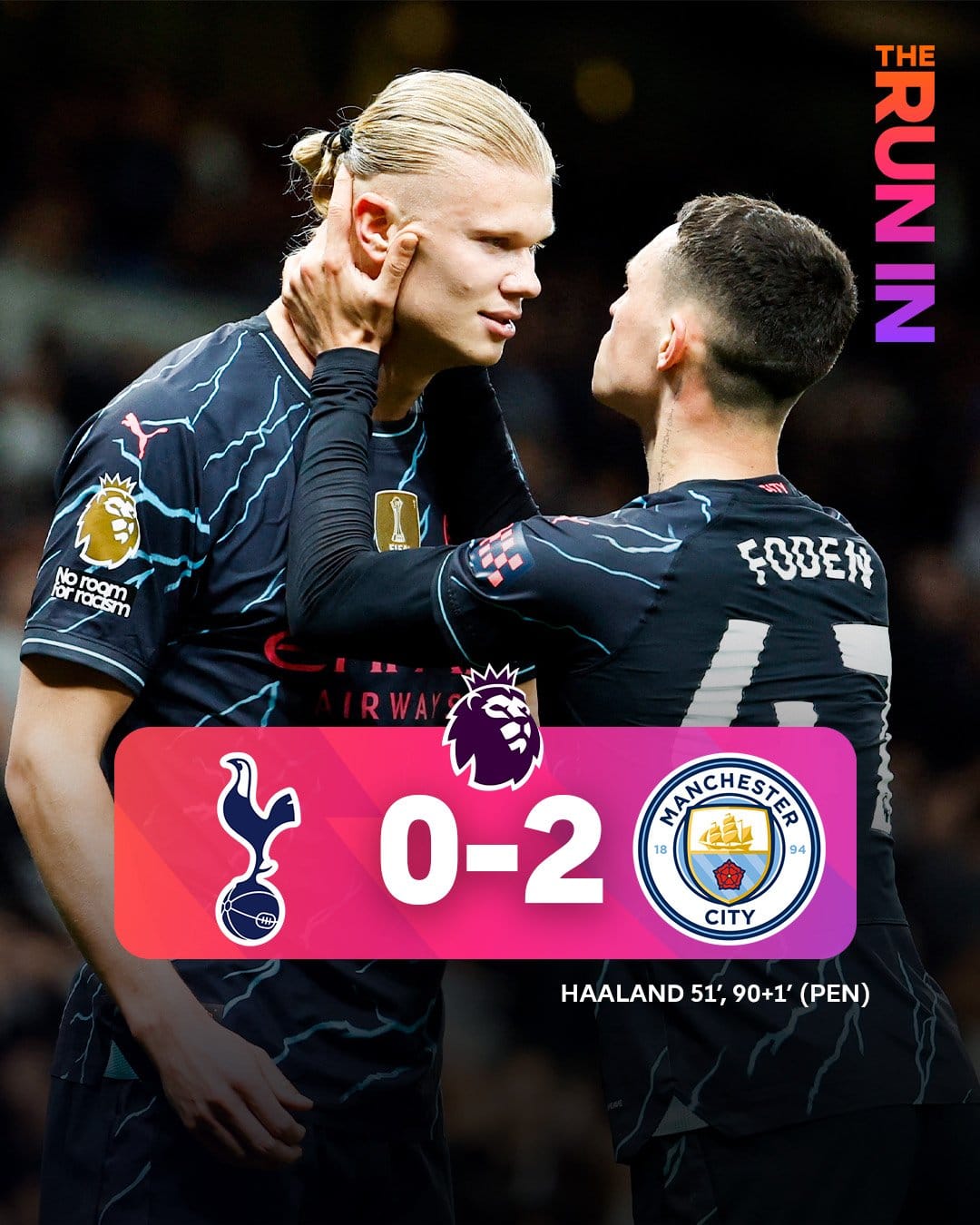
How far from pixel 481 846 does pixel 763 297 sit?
0.89 meters

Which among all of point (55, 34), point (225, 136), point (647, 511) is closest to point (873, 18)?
point (225, 136)

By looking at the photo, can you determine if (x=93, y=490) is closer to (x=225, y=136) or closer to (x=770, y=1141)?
(x=770, y=1141)

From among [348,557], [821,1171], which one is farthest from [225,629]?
[821,1171]

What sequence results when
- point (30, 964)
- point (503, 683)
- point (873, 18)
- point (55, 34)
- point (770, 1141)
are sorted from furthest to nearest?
point (55, 34) < point (873, 18) < point (30, 964) < point (503, 683) < point (770, 1141)

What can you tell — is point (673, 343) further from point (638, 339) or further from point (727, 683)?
point (727, 683)

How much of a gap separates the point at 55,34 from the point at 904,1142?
431 centimetres

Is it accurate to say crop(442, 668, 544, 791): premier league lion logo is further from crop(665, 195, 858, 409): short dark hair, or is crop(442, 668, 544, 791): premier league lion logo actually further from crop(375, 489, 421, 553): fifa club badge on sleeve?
crop(665, 195, 858, 409): short dark hair

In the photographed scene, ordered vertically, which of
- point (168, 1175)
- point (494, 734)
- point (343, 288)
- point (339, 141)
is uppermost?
point (339, 141)

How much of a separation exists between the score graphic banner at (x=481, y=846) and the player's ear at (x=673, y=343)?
0.52 m

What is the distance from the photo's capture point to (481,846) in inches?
84.3

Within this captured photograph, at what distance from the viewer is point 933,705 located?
181 inches

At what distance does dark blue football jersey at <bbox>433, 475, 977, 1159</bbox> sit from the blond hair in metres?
0.50

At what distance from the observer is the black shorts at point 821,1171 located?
182cm

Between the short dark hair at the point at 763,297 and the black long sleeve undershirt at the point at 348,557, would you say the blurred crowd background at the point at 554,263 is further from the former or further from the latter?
the short dark hair at the point at 763,297
